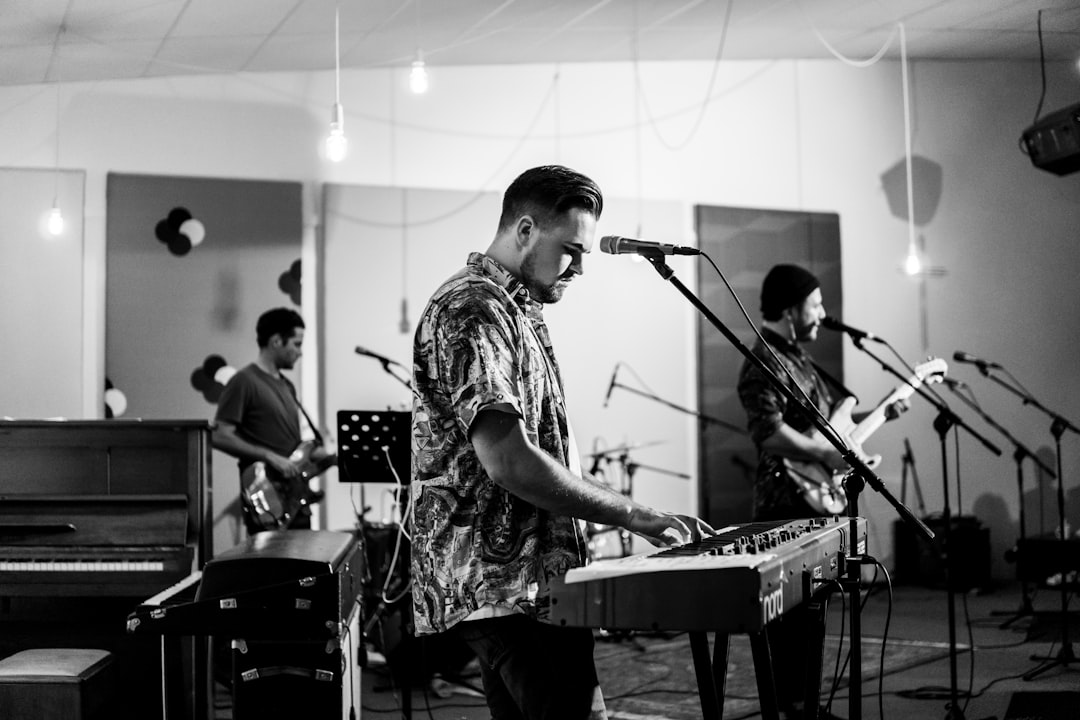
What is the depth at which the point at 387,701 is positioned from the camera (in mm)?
5277

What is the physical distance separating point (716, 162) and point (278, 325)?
12.1 ft

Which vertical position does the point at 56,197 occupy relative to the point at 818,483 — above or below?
above

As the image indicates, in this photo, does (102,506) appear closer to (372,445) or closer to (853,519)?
(372,445)

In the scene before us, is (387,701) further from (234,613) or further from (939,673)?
(939,673)

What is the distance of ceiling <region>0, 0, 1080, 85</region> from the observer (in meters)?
5.61

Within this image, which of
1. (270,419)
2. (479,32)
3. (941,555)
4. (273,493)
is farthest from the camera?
(941,555)

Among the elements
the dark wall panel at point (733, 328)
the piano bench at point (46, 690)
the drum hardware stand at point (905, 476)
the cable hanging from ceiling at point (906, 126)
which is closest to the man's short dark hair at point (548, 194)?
the piano bench at point (46, 690)

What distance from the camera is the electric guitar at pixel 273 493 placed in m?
5.51

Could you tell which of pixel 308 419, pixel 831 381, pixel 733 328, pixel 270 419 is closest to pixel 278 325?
pixel 270 419

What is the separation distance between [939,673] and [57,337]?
5.06m

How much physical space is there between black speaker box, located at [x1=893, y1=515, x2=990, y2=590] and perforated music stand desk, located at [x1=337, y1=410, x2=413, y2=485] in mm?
5045

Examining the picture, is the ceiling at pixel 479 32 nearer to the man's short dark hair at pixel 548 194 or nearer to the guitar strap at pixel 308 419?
the guitar strap at pixel 308 419

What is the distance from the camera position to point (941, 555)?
845 cm

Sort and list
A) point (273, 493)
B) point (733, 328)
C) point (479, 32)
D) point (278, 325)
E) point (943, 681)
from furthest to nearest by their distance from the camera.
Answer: point (733, 328) → point (479, 32) → point (278, 325) → point (273, 493) → point (943, 681)
